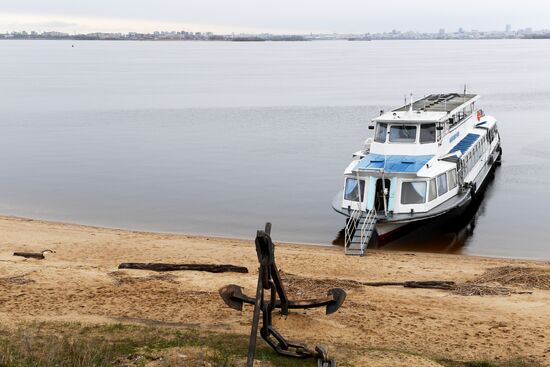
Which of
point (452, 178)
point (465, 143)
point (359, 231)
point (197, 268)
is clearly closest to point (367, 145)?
point (452, 178)

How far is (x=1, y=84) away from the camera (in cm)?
11250

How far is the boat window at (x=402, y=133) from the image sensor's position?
28625 millimetres

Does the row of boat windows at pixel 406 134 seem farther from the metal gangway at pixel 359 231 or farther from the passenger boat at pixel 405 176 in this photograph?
the metal gangway at pixel 359 231

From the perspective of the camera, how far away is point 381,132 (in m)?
28.9

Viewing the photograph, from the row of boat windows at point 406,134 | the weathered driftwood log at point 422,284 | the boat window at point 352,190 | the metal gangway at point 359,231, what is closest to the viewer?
the weathered driftwood log at point 422,284

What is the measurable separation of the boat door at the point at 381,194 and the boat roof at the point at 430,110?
11.8ft

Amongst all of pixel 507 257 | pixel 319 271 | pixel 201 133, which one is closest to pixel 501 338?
pixel 319 271

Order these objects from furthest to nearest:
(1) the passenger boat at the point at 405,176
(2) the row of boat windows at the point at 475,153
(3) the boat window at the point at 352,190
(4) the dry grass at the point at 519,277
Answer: (2) the row of boat windows at the point at 475,153 → (3) the boat window at the point at 352,190 → (1) the passenger boat at the point at 405,176 → (4) the dry grass at the point at 519,277

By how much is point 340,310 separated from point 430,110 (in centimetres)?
1923

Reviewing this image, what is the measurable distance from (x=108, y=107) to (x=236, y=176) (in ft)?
136

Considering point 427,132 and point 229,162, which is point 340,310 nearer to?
point 427,132

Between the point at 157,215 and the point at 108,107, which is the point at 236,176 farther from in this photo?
the point at 108,107

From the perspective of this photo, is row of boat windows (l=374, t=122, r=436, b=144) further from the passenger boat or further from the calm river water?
the calm river water

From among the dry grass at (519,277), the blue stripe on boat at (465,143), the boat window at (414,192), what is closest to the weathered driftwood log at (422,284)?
the dry grass at (519,277)
